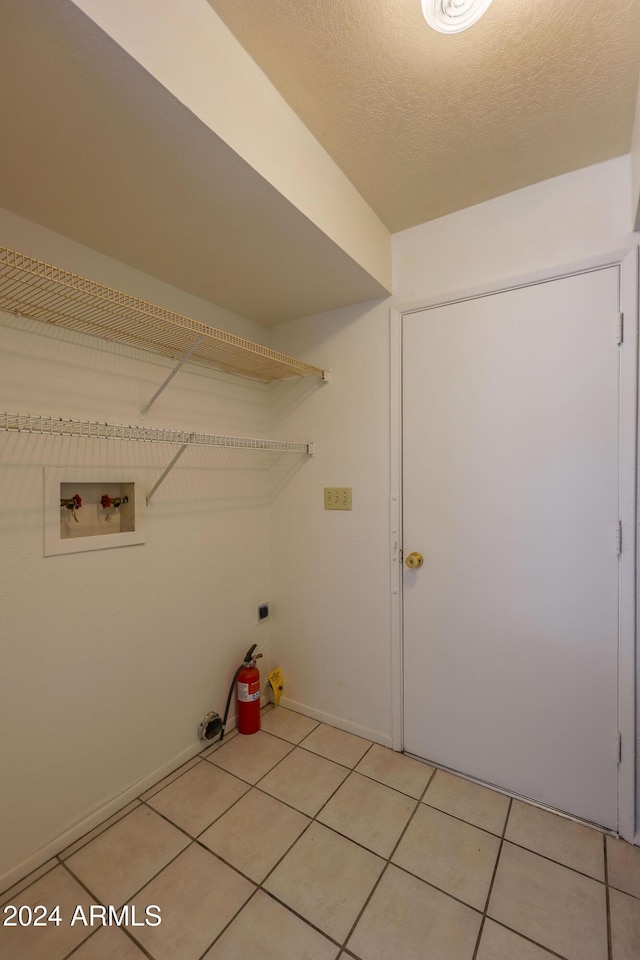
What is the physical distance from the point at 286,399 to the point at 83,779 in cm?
185

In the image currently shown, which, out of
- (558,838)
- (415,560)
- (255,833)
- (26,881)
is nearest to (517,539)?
(415,560)

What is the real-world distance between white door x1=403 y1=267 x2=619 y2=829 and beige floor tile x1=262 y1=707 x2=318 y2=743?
1.74ft

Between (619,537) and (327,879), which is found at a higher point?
(619,537)

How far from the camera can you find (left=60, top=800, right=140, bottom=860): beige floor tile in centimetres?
139

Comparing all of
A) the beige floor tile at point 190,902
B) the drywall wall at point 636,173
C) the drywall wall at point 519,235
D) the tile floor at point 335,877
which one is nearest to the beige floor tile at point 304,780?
the tile floor at point 335,877

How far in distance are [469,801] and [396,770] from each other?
31 centimetres

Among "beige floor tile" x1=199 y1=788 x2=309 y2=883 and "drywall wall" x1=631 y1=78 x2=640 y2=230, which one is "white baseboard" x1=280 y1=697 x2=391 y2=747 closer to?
"beige floor tile" x1=199 y1=788 x2=309 y2=883

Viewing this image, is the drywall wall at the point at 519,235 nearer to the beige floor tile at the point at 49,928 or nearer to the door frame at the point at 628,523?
the door frame at the point at 628,523

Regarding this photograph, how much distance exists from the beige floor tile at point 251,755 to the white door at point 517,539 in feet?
2.06

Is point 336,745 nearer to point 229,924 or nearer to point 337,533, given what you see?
point 229,924

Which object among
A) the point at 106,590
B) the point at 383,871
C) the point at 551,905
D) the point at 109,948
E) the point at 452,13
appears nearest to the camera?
the point at 452,13

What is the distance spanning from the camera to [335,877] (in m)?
1.30

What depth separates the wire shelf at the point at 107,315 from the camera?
1.13 meters

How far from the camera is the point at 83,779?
147 centimetres
